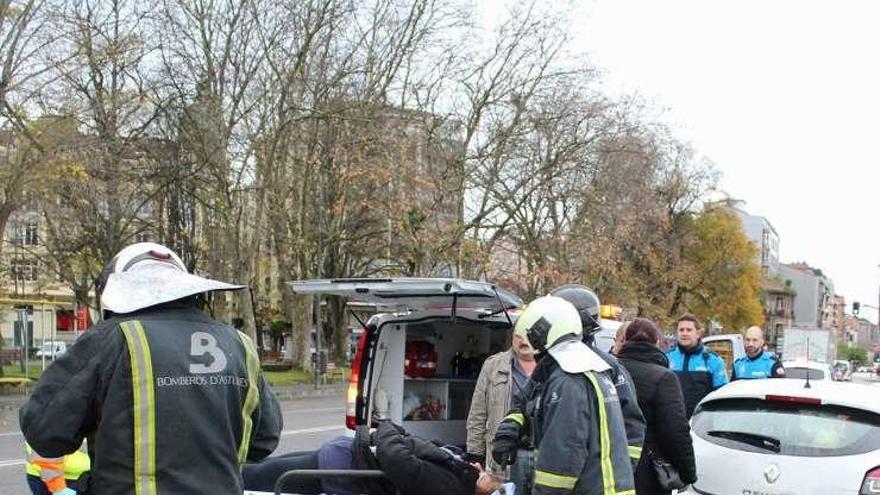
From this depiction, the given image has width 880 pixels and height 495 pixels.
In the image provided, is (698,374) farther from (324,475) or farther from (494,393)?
(324,475)

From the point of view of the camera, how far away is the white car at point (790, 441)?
547 cm

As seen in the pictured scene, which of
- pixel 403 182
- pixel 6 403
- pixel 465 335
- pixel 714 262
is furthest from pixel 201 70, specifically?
pixel 714 262

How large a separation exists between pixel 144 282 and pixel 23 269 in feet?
122

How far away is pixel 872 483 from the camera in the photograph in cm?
536

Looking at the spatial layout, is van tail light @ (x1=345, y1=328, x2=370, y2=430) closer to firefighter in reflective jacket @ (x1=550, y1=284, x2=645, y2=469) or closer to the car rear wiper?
the car rear wiper

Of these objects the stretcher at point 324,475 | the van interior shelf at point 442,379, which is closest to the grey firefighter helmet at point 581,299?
the stretcher at point 324,475

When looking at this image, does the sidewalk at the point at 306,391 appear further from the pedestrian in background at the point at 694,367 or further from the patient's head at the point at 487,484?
the patient's head at the point at 487,484

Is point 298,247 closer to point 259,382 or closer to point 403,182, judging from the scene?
point 403,182

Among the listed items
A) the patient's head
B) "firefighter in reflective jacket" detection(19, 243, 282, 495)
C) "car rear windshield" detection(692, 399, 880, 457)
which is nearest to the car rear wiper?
"car rear windshield" detection(692, 399, 880, 457)

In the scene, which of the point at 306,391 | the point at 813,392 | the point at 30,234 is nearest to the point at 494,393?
the point at 813,392

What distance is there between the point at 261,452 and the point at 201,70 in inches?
989

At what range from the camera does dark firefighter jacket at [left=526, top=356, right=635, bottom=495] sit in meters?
3.78

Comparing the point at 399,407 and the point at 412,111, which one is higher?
the point at 412,111

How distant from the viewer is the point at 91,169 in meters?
22.6
